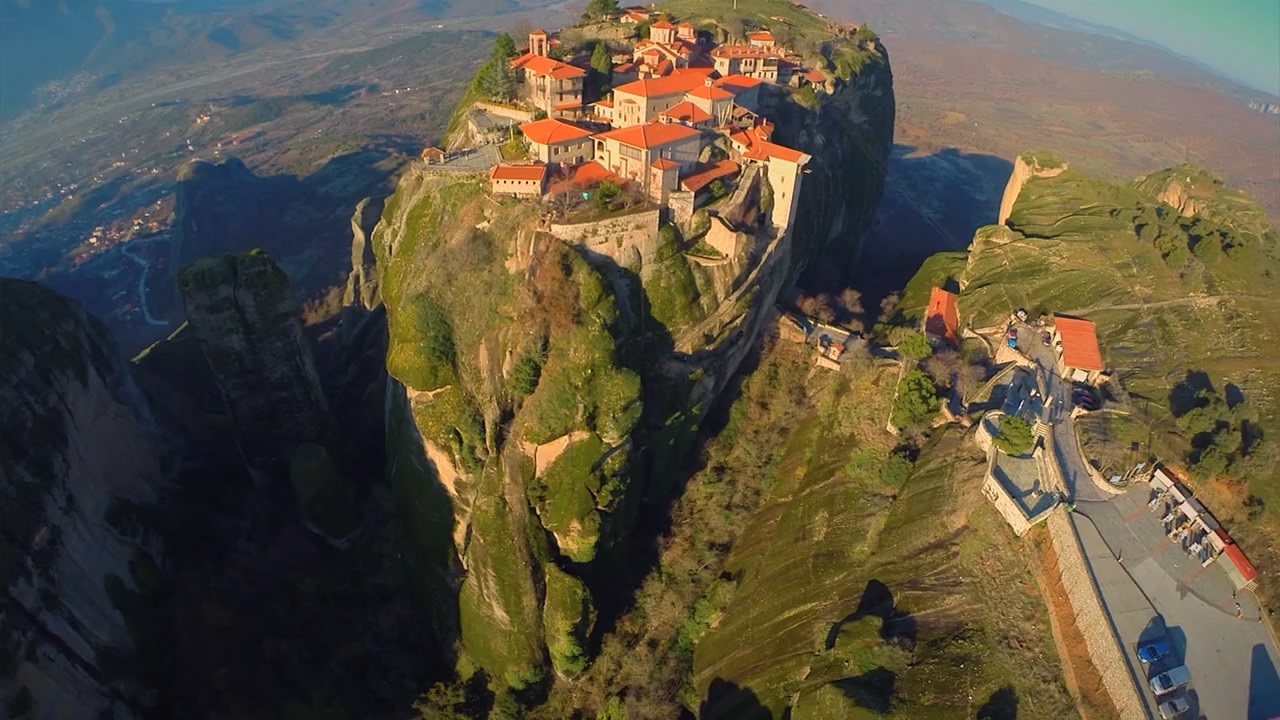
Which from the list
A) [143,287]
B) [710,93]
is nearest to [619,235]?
[710,93]

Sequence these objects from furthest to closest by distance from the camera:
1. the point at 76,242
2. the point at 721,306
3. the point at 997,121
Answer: the point at 997,121 → the point at 76,242 → the point at 721,306

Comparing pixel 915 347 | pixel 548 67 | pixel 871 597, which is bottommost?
pixel 871 597

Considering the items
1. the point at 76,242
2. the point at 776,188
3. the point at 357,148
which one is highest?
the point at 776,188

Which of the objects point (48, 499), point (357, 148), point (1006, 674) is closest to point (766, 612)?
point (1006, 674)

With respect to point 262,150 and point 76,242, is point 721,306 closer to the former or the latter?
point 76,242

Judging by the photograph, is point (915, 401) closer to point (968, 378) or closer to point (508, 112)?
point (968, 378)

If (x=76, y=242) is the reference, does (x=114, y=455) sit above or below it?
above
